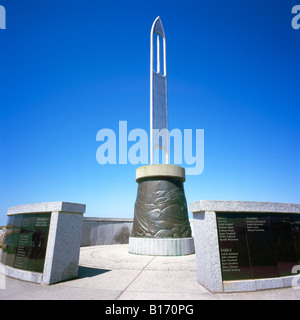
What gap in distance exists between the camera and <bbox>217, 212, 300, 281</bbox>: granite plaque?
15.2 feet

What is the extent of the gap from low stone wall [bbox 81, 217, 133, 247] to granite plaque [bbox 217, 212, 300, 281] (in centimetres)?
1198

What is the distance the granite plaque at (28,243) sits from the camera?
5402 millimetres

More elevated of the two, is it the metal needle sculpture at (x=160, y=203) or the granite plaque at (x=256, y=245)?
the metal needle sculpture at (x=160, y=203)

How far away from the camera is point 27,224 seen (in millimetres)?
6016

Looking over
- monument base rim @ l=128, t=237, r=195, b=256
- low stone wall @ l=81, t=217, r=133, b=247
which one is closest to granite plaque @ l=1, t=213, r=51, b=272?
monument base rim @ l=128, t=237, r=195, b=256

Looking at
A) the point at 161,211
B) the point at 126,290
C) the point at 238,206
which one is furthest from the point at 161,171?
the point at 126,290

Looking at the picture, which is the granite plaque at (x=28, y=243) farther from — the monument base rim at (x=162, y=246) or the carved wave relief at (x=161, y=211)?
the carved wave relief at (x=161, y=211)

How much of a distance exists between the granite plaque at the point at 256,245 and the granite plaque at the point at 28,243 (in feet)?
15.4

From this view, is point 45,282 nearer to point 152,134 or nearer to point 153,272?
point 153,272

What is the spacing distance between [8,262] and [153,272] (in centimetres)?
452

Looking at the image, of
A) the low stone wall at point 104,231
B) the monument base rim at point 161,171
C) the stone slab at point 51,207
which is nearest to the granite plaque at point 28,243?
the stone slab at point 51,207

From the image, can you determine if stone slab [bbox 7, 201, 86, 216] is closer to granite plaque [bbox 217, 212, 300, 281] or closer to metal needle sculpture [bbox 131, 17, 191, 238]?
granite plaque [bbox 217, 212, 300, 281]

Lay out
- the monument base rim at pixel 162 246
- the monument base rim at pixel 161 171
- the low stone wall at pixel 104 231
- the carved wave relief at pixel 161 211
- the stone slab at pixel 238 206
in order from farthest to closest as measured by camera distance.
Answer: the low stone wall at pixel 104 231, the monument base rim at pixel 161 171, the carved wave relief at pixel 161 211, the monument base rim at pixel 162 246, the stone slab at pixel 238 206
